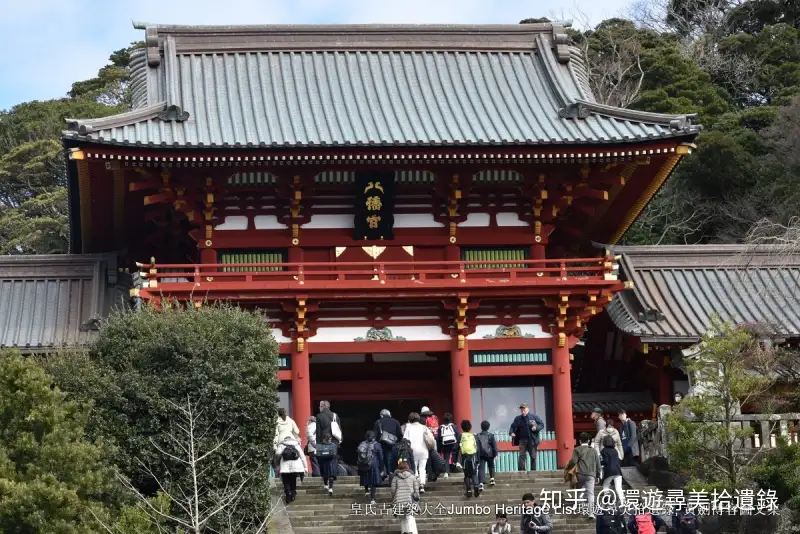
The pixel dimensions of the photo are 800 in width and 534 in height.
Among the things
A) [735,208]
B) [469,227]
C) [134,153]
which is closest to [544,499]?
[469,227]

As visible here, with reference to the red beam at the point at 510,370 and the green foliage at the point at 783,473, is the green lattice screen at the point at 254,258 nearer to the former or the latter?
the red beam at the point at 510,370

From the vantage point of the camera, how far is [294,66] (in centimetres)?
3300

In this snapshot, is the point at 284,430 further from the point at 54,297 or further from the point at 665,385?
the point at 665,385

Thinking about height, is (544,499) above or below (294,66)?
below

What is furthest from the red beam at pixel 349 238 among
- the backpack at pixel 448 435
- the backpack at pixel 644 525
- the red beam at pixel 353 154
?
the backpack at pixel 644 525

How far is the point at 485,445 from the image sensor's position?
23.6 metres

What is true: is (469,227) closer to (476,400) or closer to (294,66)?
(476,400)

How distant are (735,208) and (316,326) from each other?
22876 mm

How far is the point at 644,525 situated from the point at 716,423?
250cm

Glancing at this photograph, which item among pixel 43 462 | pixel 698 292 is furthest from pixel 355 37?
pixel 43 462

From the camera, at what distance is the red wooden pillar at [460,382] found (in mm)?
28375

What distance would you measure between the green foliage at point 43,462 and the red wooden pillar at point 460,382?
9.69 m

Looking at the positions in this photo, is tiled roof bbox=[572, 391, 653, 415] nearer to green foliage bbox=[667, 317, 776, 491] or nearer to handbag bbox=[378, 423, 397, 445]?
green foliage bbox=[667, 317, 776, 491]

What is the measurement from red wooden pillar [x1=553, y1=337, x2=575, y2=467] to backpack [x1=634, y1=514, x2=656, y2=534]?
6975mm
